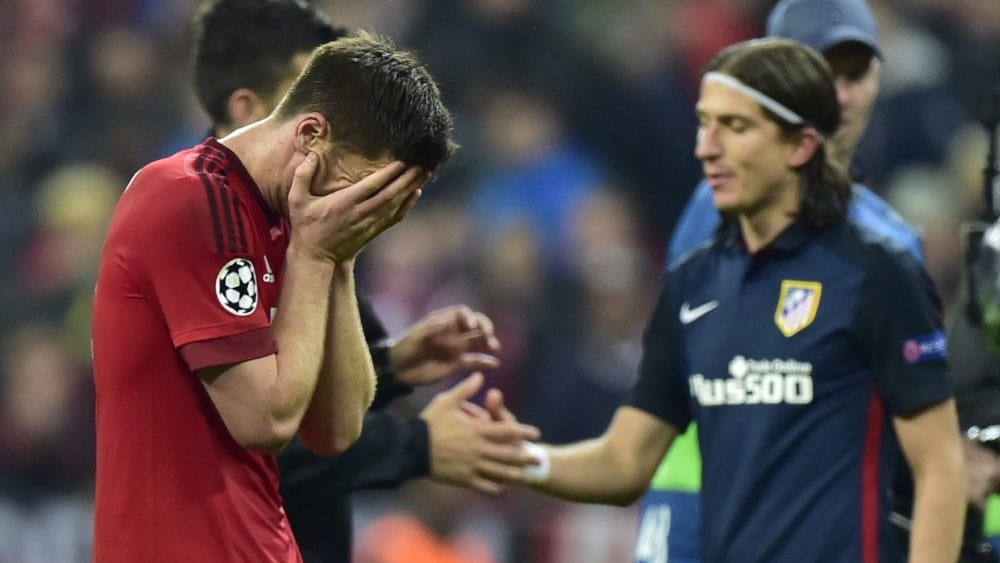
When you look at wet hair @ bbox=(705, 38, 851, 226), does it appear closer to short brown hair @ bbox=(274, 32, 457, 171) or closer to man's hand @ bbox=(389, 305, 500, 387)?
man's hand @ bbox=(389, 305, 500, 387)

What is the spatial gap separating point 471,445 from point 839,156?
1.24m

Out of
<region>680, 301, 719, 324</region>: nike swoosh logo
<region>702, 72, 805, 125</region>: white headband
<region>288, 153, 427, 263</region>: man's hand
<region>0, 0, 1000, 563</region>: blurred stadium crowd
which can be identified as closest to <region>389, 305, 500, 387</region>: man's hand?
<region>680, 301, 719, 324</region>: nike swoosh logo

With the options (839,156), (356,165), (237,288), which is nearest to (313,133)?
(356,165)

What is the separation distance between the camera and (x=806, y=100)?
4.06 metres

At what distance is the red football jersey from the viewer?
2891 millimetres

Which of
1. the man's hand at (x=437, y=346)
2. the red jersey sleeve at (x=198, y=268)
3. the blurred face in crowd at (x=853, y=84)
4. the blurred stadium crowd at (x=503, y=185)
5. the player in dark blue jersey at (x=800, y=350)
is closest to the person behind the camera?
the red jersey sleeve at (x=198, y=268)

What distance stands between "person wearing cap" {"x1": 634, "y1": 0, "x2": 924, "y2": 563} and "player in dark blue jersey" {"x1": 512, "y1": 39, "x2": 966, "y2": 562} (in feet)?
1.48

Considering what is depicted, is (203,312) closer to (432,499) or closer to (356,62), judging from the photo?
(356,62)

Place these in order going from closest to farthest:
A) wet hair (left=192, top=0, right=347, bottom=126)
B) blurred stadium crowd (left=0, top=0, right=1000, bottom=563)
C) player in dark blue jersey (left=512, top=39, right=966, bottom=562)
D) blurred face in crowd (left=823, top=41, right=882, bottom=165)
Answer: player in dark blue jersey (left=512, top=39, right=966, bottom=562) < wet hair (left=192, top=0, right=347, bottom=126) < blurred face in crowd (left=823, top=41, right=882, bottom=165) < blurred stadium crowd (left=0, top=0, right=1000, bottom=563)

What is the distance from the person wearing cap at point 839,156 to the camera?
4.69 m

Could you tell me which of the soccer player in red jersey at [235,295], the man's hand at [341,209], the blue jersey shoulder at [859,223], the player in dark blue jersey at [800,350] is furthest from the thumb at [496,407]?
the man's hand at [341,209]

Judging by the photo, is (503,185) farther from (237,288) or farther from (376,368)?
(237,288)

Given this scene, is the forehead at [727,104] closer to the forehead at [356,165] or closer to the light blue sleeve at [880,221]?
the light blue sleeve at [880,221]

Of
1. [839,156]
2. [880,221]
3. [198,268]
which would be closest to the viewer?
[198,268]
